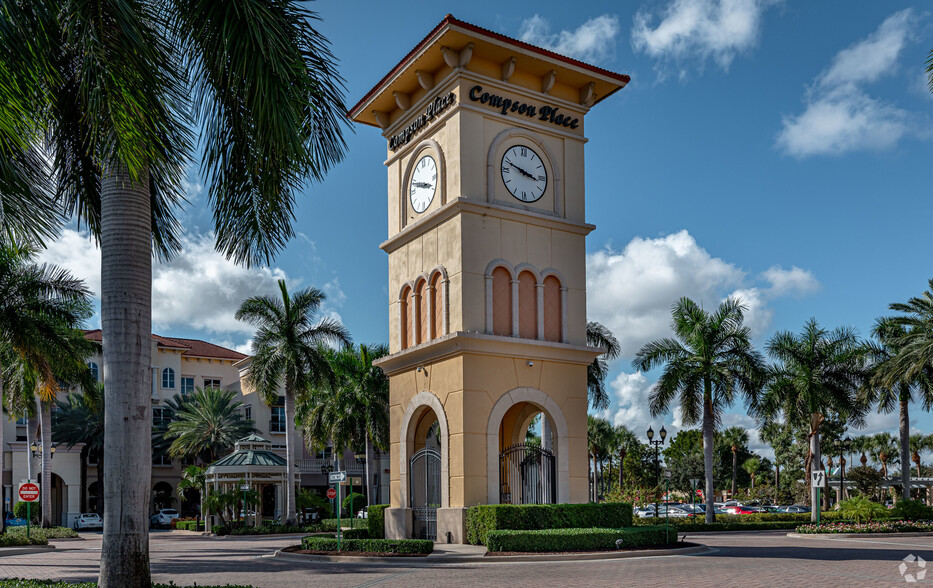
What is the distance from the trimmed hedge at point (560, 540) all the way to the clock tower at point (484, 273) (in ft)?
8.40

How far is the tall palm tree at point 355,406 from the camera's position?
159ft

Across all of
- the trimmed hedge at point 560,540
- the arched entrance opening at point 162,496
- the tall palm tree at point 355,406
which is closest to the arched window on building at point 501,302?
the trimmed hedge at point 560,540

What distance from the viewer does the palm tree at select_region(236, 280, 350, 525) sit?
143 ft

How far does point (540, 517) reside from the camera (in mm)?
24219

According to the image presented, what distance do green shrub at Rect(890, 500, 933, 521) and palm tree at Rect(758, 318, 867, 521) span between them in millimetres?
6942

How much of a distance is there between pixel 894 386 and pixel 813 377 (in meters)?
3.59

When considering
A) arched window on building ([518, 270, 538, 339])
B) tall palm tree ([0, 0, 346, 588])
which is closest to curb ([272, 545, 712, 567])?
arched window on building ([518, 270, 538, 339])

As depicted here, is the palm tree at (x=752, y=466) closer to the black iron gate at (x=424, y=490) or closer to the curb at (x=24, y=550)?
the black iron gate at (x=424, y=490)

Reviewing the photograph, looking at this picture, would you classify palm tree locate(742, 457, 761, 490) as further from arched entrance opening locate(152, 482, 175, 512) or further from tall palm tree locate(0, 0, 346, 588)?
tall palm tree locate(0, 0, 346, 588)

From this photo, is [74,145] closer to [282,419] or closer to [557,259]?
[557,259]

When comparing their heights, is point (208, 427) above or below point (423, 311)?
below

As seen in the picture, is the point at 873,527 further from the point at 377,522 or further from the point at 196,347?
the point at 196,347

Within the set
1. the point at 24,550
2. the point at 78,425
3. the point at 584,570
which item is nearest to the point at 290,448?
the point at 24,550

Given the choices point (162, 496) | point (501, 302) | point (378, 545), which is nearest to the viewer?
point (378, 545)
